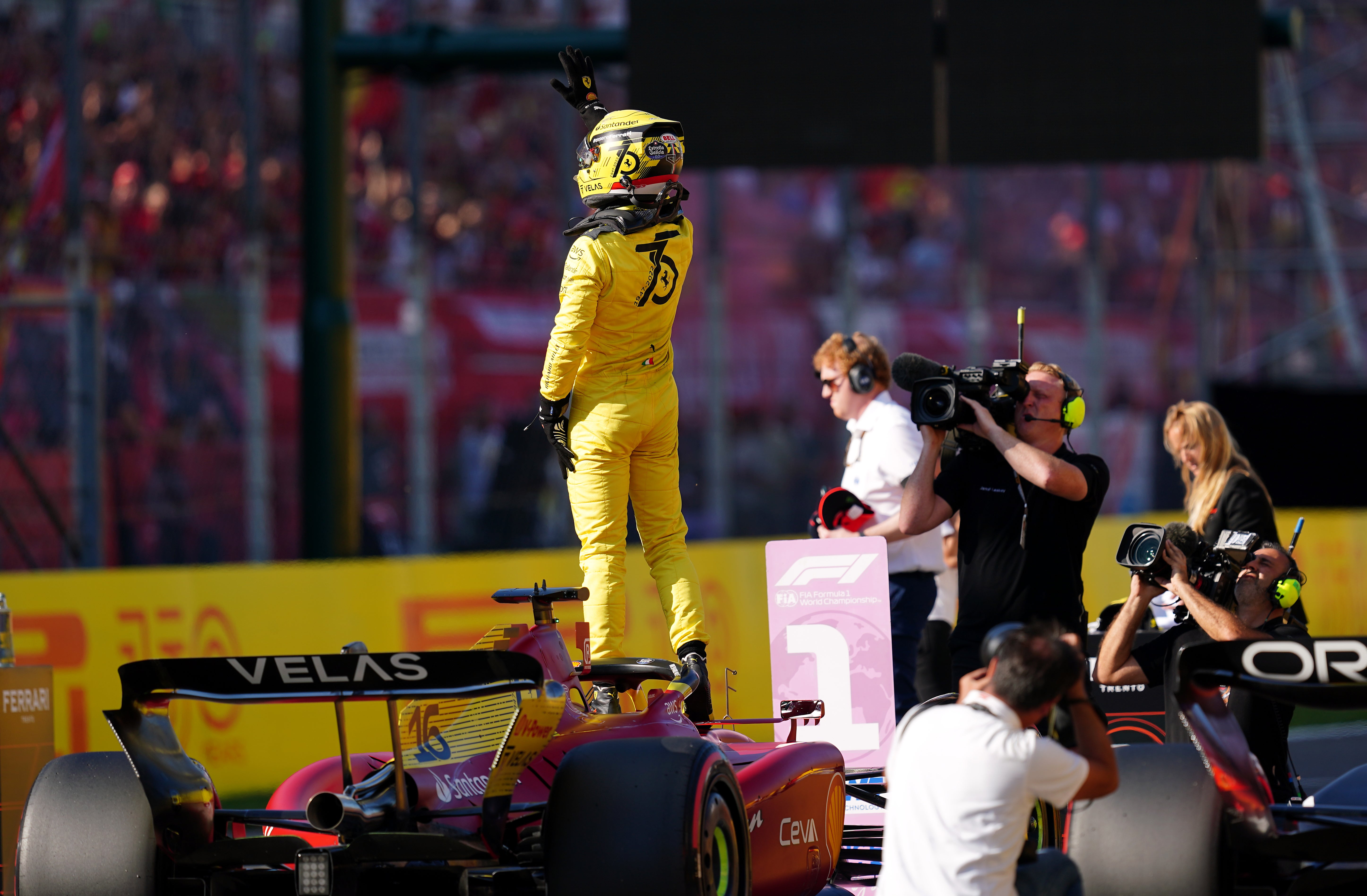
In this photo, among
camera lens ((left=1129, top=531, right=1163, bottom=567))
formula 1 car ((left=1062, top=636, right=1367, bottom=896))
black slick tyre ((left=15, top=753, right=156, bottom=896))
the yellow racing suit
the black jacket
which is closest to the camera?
formula 1 car ((left=1062, top=636, right=1367, bottom=896))

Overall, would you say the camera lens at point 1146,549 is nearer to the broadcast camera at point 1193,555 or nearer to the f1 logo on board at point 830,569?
the broadcast camera at point 1193,555

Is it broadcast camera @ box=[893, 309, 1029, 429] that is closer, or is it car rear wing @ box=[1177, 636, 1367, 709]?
car rear wing @ box=[1177, 636, 1367, 709]

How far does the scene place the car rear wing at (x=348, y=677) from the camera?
4328mm

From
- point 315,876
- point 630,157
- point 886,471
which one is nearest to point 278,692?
point 315,876

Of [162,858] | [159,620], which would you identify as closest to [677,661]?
[162,858]

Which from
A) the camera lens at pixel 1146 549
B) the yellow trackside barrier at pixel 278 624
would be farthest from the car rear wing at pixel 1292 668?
the yellow trackside barrier at pixel 278 624

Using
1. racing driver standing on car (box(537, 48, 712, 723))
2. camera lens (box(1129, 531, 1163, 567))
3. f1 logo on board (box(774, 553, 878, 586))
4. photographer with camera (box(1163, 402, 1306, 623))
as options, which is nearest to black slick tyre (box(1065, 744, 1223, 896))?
camera lens (box(1129, 531, 1163, 567))

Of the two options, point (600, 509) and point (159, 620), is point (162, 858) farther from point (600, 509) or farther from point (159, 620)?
point (159, 620)

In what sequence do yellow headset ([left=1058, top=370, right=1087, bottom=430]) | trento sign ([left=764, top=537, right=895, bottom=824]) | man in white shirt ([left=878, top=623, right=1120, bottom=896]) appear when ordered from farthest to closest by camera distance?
trento sign ([left=764, top=537, right=895, bottom=824]) → yellow headset ([left=1058, top=370, right=1087, bottom=430]) → man in white shirt ([left=878, top=623, right=1120, bottom=896])

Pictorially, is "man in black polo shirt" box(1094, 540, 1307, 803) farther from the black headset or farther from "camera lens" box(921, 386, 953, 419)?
the black headset

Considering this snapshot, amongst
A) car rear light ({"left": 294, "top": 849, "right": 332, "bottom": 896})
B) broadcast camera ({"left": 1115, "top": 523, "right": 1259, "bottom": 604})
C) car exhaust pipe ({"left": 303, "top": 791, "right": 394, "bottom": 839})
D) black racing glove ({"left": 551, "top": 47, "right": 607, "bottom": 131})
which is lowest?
car rear light ({"left": 294, "top": 849, "right": 332, "bottom": 896})

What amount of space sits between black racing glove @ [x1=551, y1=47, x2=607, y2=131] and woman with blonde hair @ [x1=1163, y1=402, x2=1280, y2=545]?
2448mm

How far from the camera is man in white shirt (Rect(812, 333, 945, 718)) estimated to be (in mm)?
7172

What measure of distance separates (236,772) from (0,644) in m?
2.26
